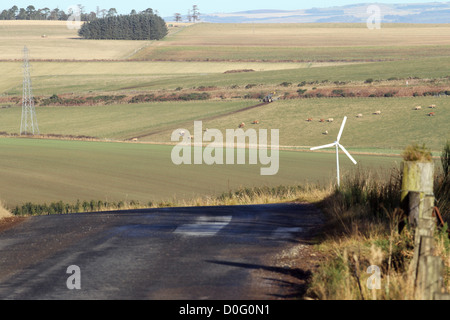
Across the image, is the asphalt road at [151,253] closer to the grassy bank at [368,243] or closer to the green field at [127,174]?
the grassy bank at [368,243]

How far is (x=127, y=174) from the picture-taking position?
145 ft

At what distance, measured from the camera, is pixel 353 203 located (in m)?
14.6

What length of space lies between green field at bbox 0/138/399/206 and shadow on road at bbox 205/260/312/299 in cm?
1979

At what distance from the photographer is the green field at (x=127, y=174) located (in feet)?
120

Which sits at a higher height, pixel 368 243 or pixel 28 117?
pixel 368 243

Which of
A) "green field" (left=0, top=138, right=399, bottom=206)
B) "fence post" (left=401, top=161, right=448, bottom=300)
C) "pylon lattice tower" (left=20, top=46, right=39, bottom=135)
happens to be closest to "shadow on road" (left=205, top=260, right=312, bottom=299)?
"fence post" (left=401, top=161, right=448, bottom=300)

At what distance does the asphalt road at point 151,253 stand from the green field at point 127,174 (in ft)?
49.8

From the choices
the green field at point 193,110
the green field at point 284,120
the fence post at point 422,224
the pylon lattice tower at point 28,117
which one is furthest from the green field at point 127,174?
the fence post at point 422,224

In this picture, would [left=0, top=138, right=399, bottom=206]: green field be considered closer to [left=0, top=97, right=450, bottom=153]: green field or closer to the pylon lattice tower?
[left=0, top=97, right=450, bottom=153]: green field

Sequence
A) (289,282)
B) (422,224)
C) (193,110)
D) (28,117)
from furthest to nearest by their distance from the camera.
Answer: (28,117)
(193,110)
(289,282)
(422,224)

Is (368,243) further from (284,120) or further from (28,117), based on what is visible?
(28,117)

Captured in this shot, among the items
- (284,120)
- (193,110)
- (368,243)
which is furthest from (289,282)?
(193,110)

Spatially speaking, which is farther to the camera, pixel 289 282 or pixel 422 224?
pixel 289 282

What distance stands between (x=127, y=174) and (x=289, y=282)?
35.5 m
